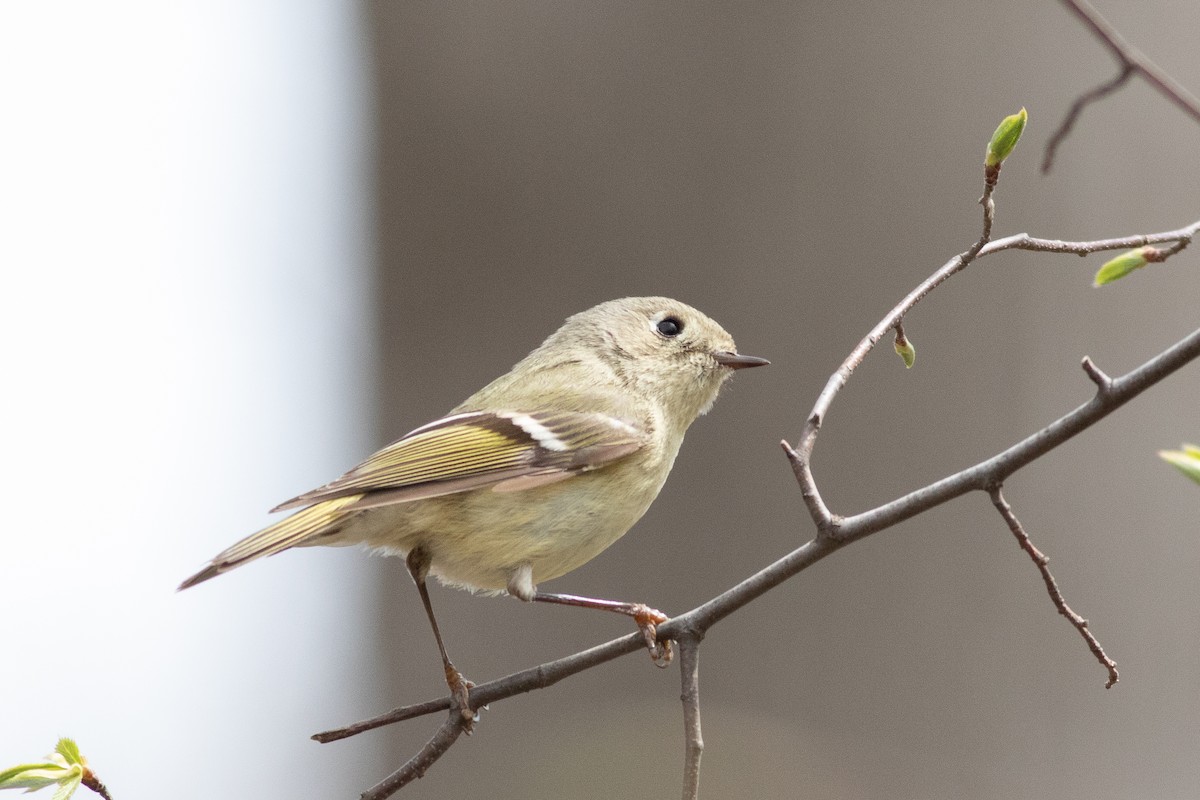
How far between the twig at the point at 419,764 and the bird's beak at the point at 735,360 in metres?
0.86

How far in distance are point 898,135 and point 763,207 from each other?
30cm

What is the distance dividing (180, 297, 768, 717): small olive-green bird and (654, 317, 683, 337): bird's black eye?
0.03 metres

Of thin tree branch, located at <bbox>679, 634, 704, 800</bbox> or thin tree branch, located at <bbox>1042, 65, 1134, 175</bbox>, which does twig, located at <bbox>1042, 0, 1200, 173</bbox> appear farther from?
thin tree branch, located at <bbox>679, 634, 704, 800</bbox>

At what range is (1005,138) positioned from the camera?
106cm

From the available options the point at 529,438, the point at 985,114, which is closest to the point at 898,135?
the point at 985,114

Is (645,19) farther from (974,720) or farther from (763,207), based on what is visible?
(974,720)

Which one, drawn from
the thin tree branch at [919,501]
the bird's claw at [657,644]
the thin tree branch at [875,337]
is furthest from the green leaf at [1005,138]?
the bird's claw at [657,644]

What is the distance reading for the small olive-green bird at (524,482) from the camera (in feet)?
5.27

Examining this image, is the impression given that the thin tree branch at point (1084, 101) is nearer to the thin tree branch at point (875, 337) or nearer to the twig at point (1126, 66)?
the twig at point (1126, 66)

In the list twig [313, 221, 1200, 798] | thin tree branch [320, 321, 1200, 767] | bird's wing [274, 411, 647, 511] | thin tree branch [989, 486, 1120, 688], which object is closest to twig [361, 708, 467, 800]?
twig [313, 221, 1200, 798]

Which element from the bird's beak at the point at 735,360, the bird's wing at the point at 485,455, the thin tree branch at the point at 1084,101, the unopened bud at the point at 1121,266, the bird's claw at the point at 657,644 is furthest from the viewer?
the bird's beak at the point at 735,360

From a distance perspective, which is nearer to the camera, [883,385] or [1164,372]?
[1164,372]

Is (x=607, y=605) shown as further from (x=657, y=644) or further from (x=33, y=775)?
(x=33, y=775)

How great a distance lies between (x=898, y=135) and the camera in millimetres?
2291
